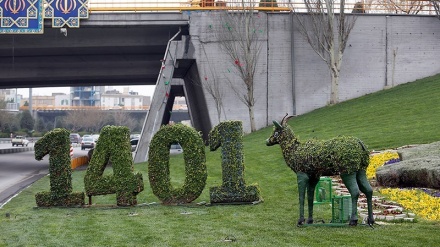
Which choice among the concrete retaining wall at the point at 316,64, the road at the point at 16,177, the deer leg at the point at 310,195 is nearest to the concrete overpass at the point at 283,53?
the concrete retaining wall at the point at 316,64

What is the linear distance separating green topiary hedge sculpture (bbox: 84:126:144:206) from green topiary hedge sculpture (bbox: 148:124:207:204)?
0.47 meters

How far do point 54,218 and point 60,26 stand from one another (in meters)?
22.8

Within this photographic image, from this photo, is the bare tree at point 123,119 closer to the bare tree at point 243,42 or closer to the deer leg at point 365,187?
the bare tree at point 243,42

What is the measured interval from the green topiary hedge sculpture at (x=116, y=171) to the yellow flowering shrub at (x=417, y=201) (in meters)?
5.98

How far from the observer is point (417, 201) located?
Answer: 52.0 feet

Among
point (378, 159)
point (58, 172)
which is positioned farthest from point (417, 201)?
point (58, 172)

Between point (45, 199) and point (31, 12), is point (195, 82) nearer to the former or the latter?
point (31, 12)

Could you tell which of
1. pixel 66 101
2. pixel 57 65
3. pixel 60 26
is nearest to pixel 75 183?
pixel 60 26

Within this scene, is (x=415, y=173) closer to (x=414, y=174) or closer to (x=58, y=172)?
(x=414, y=174)

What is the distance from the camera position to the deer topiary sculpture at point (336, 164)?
1311cm

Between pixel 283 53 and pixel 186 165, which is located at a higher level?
pixel 283 53

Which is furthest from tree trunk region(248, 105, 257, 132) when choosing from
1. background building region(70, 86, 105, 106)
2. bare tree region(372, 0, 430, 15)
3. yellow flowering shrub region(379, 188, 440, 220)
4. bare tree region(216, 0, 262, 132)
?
background building region(70, 86, 105, 106)

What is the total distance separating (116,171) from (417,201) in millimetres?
7104

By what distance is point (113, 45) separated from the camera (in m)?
40.5
